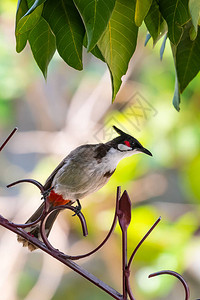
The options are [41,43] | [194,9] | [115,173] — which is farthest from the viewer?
[115,173]

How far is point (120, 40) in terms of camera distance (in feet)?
2.06

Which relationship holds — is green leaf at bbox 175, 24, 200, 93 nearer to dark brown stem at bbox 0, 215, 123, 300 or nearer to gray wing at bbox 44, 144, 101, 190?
gray wing at bbox 44, 144, 101, 190

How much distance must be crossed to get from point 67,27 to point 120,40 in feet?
0.22

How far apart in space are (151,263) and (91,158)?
4.32ft

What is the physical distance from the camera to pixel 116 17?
635 millimetres

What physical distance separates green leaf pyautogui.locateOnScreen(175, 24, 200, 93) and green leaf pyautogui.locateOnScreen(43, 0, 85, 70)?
0.57ft

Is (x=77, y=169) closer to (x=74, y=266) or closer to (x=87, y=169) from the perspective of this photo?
(x=87, y=169)

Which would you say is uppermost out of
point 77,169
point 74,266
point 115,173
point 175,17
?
point 115,173

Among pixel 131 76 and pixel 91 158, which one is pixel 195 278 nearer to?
pixel 131 76

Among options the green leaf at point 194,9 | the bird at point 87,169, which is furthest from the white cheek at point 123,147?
the green leaf at point 194,9

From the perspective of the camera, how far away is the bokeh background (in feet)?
6.48

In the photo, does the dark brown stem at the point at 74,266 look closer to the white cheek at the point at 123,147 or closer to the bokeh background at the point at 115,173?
the white cheek at the point at 123,147

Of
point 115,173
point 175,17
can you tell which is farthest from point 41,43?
point 115,173

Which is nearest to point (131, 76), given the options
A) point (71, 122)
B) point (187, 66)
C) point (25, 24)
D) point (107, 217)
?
point (71, 122)
